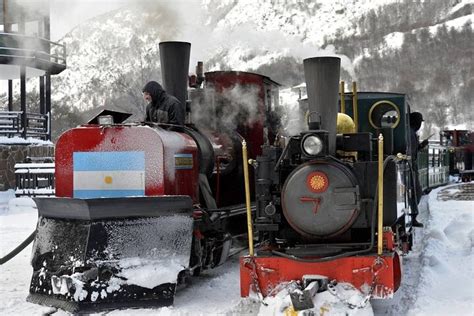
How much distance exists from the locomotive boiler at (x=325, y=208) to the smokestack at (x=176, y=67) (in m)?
2.08

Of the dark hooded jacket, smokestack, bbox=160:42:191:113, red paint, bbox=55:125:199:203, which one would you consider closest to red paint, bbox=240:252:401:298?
red paint, bbox=55:125:199:203

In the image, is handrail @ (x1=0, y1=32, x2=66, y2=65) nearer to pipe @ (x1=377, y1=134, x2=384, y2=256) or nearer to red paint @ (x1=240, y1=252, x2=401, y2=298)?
red paint @ (x1=240, y1=252, x2=401, y2=298)

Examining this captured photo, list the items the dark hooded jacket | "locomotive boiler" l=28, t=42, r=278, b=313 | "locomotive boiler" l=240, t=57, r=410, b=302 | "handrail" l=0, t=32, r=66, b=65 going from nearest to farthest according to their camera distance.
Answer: "locomotive boiler" l=240, t=57, r=410, b=302
"locomotive boiler" l=28, t=42, r=278, b=313
the dark hooded jacket
"handrail" l=0, t=32, r=66, b=65

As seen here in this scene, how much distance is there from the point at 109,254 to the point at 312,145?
2168mm

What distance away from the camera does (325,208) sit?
18.2 ft

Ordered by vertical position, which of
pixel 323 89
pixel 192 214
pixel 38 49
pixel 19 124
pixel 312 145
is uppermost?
pixel 38 49

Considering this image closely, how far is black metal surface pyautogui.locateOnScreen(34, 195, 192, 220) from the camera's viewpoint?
19.5 ft

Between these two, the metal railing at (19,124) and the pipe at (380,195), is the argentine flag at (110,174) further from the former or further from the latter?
the metal railing at (19,124)

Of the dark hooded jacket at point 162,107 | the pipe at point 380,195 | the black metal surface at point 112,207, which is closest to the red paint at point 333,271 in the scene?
the pipe at point 380,195

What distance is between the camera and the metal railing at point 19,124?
22.8m

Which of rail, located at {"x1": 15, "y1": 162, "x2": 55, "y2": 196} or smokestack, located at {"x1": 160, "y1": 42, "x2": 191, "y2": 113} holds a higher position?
smokestack, located at {"x1": 160, "y1": 42, "x2": 191, "y2": 113}

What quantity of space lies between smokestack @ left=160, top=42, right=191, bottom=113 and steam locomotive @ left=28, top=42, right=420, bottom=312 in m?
0.57

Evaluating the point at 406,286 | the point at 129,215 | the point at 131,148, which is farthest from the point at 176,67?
the point at 406,286

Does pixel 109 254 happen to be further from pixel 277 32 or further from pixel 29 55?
pixel 29 55
